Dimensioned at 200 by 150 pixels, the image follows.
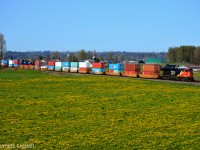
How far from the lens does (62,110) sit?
2498cm

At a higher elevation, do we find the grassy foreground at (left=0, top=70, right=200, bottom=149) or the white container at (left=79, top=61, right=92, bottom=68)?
the white container at (left=79, top=61, right=92, bottom=68)

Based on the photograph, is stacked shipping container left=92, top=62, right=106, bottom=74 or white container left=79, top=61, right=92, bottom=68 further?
white container left=79, top=61, right=92, bottom=68

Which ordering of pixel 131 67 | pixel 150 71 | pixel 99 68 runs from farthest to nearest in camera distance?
pixel 99 68, pixel 131 67, pixel 150 71

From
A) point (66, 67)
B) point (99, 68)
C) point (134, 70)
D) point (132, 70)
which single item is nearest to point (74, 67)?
point (66, 67)

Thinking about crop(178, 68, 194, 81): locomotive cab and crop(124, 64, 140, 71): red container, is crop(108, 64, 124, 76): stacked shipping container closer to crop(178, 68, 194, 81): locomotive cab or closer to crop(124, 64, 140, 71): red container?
crop(124, 64, 140, 71): red container

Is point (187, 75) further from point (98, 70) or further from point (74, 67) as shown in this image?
point (74, 67)

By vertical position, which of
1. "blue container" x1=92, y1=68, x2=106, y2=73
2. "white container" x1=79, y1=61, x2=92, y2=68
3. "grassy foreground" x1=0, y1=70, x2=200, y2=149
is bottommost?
"grassy foreground" x1=0, y1=70, x2=200, y2=149

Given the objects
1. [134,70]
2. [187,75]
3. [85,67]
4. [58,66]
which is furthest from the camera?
[58,66]

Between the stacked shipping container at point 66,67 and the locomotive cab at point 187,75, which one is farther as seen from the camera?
the stacked shipping container at point 66,67

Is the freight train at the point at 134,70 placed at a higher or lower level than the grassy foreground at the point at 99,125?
higher

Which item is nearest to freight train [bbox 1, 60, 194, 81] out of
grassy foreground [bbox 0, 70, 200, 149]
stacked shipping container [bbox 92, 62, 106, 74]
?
stacked shipping container [bbox 92, 62, 106, 74]

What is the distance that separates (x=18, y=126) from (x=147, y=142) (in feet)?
22.5

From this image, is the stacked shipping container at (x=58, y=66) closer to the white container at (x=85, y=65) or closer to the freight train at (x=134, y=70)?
the freight train at (x=134, y=70)

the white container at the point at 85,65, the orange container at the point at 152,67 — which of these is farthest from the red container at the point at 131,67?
the white container at the point at 85,65
